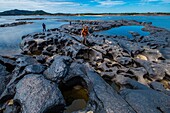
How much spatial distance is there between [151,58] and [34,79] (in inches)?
581

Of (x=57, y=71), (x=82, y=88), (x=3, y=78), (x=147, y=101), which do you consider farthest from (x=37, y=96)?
(x=147, y=101)

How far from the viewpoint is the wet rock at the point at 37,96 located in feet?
28.6

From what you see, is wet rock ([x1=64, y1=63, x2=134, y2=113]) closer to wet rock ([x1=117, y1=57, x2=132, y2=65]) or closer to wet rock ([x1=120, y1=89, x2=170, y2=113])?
wet rock ([x1=120, y1=89, x2=170, y2=113])

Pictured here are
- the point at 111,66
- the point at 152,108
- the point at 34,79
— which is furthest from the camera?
the point at 111,66

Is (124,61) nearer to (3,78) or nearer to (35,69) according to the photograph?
(35,69)

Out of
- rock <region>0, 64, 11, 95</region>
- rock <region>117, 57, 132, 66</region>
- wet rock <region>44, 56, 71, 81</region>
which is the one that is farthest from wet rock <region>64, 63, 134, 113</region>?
rock <region>117, 57, 132, 66</region>

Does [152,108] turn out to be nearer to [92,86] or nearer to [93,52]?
[92,86]

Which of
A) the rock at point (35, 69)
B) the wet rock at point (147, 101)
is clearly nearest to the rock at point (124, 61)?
the wet rock at point (147, 101)

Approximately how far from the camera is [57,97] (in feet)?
30.8

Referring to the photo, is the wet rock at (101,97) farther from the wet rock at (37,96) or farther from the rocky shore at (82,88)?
the wet rock at (37,96)

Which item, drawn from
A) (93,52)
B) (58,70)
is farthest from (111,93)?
(93,52)

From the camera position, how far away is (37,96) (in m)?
9.22

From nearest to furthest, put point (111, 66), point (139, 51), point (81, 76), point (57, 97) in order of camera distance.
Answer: point (57, 97) → point (81, 76) → point (111, 66) → point (139, 51)

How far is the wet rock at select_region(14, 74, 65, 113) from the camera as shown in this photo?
872 cm
